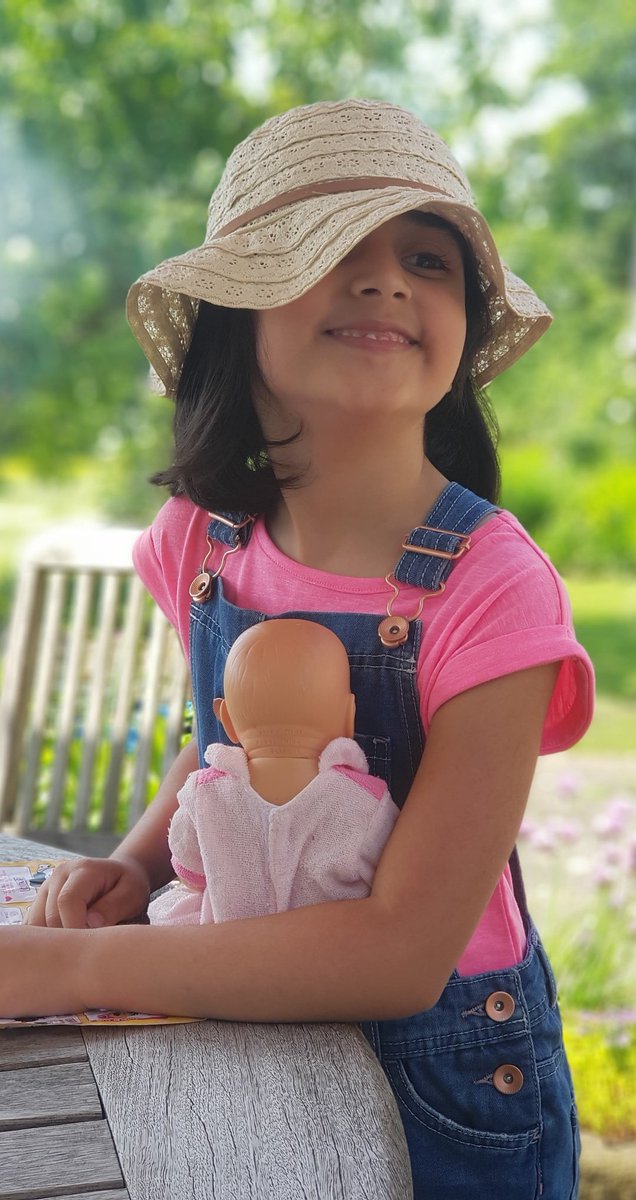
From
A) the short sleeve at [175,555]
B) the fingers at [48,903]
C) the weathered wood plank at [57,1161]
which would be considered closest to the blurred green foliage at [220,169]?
the short sleeve at [175,555]

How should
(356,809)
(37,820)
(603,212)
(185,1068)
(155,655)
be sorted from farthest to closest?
(603,212) < (37,820) < (155,655) < (356,809) < (185,1068)

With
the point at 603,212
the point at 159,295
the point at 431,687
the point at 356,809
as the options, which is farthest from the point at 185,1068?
the point at 603,212

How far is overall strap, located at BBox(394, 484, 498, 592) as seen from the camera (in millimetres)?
1114

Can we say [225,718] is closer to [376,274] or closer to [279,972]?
[279,972]

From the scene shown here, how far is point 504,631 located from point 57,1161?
51 cm

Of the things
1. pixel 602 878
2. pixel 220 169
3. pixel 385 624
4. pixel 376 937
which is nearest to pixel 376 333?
pixel 385 624

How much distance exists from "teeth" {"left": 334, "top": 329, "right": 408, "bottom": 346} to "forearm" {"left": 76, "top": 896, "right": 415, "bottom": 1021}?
1.58 feet

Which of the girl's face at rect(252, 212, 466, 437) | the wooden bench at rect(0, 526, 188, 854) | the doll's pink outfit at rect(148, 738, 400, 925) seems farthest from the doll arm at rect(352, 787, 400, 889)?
the wooden bench at rect(0, 526, 188, 854)

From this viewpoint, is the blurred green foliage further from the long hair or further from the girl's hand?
the girl's hand

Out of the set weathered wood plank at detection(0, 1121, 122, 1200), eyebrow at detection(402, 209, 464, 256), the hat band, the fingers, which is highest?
the hat band

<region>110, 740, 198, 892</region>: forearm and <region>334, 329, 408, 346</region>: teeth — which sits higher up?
<region>334, 329, 408, 346</region>: teeth

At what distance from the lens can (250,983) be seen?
97 centimetres

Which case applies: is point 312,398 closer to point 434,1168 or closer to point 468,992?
point 468,992

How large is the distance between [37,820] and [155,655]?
585 mm
